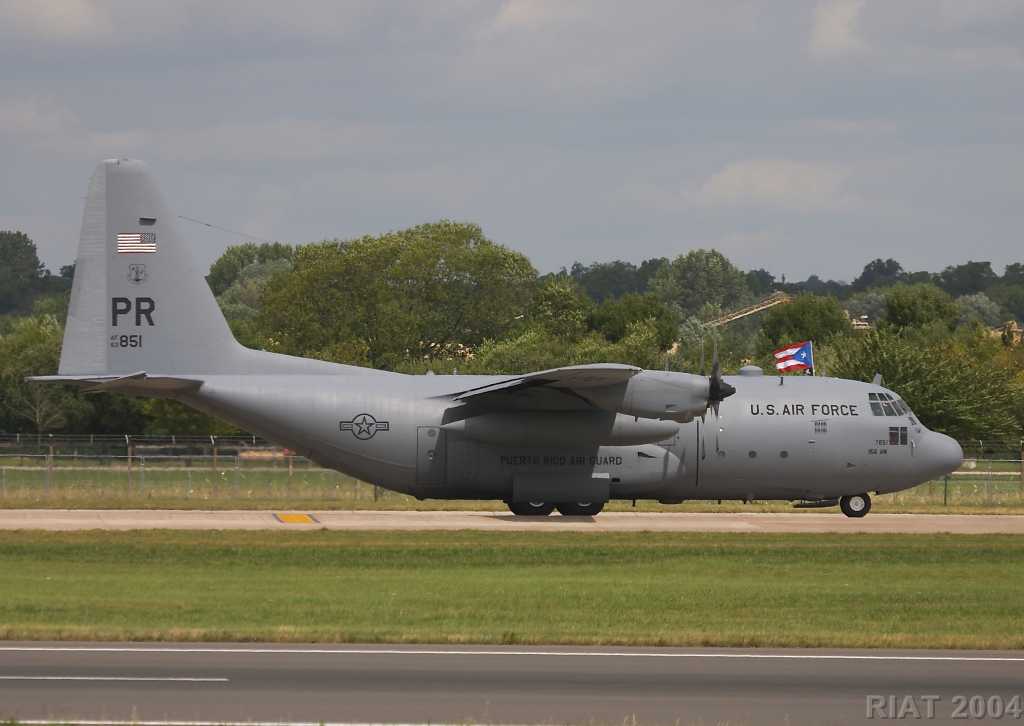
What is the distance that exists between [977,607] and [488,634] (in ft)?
28.2

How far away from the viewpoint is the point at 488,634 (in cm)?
1911

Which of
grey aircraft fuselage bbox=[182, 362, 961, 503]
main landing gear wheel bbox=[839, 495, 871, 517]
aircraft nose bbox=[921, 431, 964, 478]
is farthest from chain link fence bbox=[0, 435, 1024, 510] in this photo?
grey aircraft fuselage bbox=[182, 362, 961, 503]

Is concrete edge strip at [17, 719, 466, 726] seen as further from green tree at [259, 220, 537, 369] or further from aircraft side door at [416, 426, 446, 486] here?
green tree at [259, 220, 537, 369]

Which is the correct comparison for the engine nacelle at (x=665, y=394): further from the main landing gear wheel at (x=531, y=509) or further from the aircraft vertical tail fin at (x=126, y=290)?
the aircraft vertical tail fin at (x=126, y=290)

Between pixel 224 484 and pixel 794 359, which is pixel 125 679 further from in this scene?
pixel 794 359

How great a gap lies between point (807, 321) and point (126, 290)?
94.5 m

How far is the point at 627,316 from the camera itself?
120 metres

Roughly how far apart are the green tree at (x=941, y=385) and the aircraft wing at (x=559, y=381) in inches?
1258

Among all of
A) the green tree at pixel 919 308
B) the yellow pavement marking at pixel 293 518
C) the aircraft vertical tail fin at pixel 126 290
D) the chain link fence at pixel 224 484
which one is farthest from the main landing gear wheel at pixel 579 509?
the green tree at pixel 919 308

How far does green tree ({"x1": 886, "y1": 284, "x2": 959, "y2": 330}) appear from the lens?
397 feet

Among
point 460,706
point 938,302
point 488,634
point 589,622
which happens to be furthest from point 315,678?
point 938,302

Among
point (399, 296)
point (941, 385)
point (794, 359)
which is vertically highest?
point (399, 296)

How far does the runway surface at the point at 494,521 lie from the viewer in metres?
35.2

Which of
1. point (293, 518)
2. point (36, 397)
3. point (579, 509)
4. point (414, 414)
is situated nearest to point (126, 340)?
point (293, 518)
